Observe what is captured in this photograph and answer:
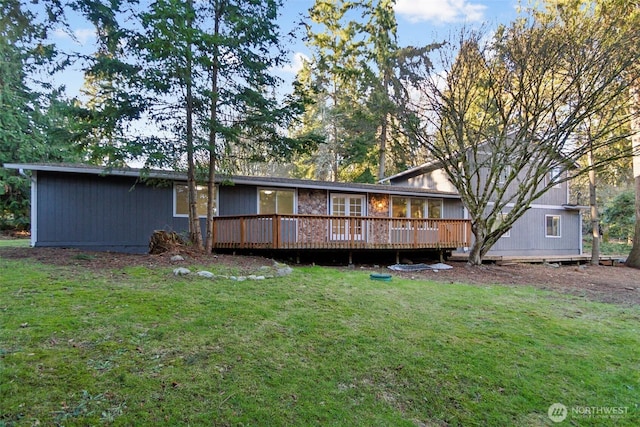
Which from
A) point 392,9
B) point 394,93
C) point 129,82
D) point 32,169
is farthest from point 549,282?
point 392,9

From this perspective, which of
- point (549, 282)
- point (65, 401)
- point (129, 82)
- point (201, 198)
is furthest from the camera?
point (201, 198)

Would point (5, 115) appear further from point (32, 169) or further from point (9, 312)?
point (9, 312)

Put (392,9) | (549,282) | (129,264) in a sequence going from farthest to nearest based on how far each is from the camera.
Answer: (392,9), (549,282), (129,264)

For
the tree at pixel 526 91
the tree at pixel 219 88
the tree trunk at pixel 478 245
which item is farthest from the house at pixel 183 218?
the tree at pixel 526 91

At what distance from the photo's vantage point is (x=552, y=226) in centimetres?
1752

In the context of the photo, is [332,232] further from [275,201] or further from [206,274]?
[206,274]

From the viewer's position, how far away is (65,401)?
241 cm

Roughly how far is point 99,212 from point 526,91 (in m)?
12.2

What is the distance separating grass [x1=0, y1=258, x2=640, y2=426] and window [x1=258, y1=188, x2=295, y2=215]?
6.59 metres

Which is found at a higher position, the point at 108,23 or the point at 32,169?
the point at 108,23

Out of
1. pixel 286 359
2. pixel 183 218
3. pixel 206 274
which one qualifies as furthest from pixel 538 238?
pixel 286 359

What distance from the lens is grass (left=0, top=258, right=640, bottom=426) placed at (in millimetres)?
2582

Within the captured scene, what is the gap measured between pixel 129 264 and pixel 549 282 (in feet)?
30.7

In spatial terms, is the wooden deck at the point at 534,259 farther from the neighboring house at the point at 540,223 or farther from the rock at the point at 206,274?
the rock at the point at 206,274
